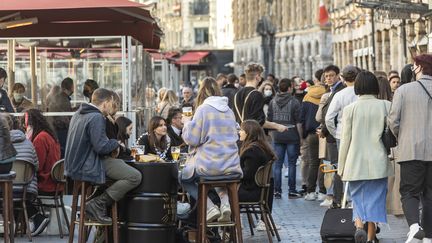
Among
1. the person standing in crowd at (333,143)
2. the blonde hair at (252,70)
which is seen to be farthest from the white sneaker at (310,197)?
the blonde hair at (252,70)

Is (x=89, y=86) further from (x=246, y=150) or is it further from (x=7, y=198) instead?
(x=7, y=198)

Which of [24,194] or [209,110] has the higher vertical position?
[209,110]

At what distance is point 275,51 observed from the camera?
8338 centimetres

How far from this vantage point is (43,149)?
50.2 feet

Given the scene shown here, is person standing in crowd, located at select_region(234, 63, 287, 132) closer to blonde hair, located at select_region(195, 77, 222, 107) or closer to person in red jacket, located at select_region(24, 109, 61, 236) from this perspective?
person in red jacket, located at select_region(24, 109, 61, 236)

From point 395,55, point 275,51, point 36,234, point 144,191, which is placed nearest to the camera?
point 144,191

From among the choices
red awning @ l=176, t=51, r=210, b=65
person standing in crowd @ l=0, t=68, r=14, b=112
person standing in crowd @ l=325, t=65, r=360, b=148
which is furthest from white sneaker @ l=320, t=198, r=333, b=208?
red awning @ l=176, t=51, r=210, b=65

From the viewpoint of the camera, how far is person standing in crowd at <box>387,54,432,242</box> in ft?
42.5

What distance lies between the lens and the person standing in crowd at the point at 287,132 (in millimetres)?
20969

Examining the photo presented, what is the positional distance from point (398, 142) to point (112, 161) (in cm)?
284

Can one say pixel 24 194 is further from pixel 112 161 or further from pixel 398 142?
pixel 398 142

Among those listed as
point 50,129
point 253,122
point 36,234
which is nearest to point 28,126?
point 50,129

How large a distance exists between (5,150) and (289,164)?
8.31 metres

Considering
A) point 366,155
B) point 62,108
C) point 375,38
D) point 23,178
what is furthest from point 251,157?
point 375,38
